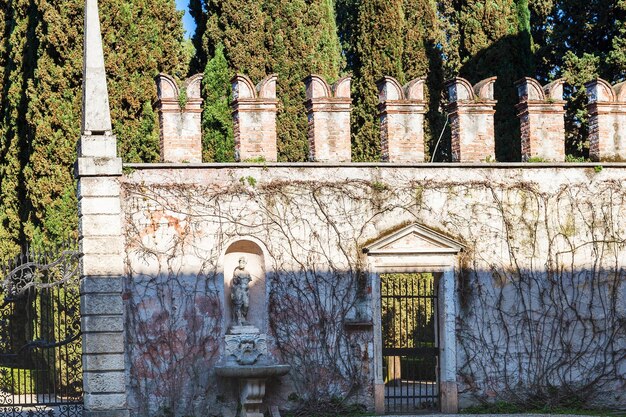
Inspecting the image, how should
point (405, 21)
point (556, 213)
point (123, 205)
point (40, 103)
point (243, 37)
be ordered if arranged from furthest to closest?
point (405, 21) < point (243, 37) < point (40, 103) < point (556, 213) < point (123, 205)

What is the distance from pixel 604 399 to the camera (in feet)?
55.1

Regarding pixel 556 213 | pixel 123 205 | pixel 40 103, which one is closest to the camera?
pixel 123 205

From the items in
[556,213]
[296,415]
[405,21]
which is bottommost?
[296,415]

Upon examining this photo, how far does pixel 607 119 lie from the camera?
1694 cm

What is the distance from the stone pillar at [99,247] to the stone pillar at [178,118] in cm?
68

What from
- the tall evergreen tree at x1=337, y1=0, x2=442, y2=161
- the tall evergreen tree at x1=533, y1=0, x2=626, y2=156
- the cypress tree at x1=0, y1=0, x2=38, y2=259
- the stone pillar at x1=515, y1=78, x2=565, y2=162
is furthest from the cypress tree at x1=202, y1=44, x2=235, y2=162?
the stone pillar at x1=515, y1=78, x2=565, y2=162

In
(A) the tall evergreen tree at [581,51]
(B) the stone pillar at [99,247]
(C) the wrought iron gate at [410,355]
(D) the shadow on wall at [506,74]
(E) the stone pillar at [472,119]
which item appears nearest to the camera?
(B) the stone pillar at [99,247]

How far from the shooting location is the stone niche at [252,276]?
53.1 feet

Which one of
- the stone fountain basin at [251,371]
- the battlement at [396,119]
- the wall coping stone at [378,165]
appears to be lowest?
the stone fountain basin at [251,371]

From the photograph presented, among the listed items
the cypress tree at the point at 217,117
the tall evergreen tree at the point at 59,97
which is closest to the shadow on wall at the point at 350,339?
the tall evergreen tree at the point at 59,97

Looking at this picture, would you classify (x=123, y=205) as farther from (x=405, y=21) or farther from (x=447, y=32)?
(x=447, y=32)

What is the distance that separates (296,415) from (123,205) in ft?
11.0

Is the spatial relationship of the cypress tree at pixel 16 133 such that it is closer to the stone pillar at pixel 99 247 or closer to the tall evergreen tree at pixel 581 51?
the stone pillar at pixel 99 247

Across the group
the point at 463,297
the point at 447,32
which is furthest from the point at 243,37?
the point at 447,32
